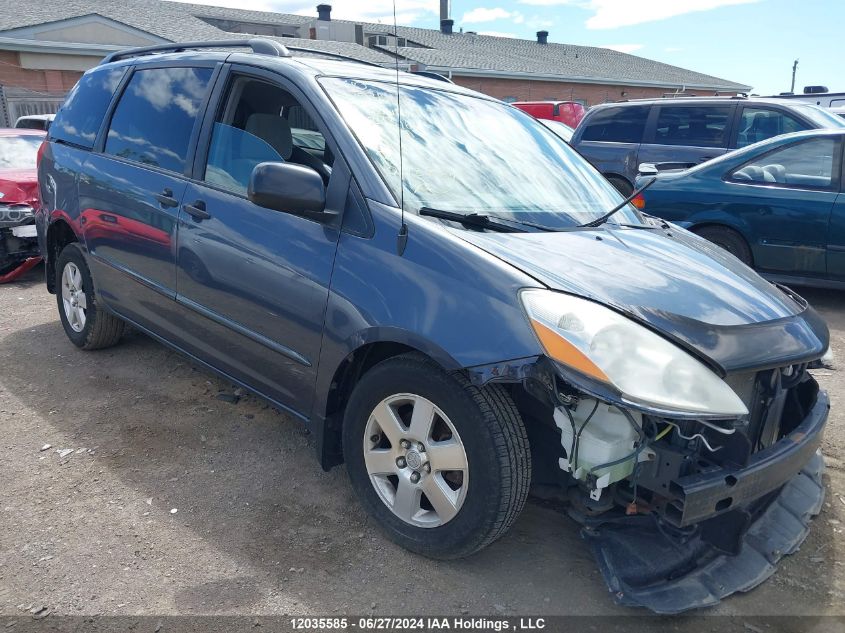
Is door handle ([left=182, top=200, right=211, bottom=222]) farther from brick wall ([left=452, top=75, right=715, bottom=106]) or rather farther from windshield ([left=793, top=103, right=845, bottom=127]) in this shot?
brick wall ([left=452, top=75, right=715, bottom=106])

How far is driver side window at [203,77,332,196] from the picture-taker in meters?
3.36

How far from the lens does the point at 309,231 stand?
9.48 ft

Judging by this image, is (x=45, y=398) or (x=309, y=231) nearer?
(x=309, y=231)

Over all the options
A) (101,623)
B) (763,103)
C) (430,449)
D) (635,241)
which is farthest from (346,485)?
(763,103)

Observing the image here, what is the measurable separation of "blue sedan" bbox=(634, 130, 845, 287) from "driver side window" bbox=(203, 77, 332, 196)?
367 cm

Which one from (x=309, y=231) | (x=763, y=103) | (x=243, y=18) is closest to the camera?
(x=309, y=231)

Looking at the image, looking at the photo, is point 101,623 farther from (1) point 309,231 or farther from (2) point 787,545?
(2) point 787,545

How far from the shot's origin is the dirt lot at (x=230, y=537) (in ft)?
8.25

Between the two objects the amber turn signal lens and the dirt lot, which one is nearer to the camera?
the amber turn signal lens

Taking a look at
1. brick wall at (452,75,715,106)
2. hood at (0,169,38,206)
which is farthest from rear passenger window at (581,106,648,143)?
brick wall at (452,75,715,106)

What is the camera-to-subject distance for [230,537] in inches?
112

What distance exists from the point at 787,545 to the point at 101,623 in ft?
8.16

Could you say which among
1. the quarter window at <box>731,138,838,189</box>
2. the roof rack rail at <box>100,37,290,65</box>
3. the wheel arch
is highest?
the roof rack rail at <box>100,37,290,65</box>

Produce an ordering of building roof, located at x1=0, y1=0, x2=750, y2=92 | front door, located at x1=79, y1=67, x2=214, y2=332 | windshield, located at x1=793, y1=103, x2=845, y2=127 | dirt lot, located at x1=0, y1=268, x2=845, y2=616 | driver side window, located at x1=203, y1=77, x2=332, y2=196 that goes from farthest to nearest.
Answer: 1. building roof, located at x1=0, y1=0, x2=750, y2=92
2. windshield, located at x1=793, y1=103, x2=845, y2=127
3. front door, located at x1=79, y1=67, x2=214, y2=332
4. driver side window, located at x1=203, y1=77, x2=332, y2=196
5. dirt lot, located at x1=0, y1=268, x2=845, y2=616
